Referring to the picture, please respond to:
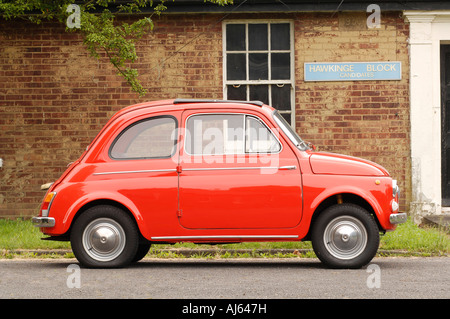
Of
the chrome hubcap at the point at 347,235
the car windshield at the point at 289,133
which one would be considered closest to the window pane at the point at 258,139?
the car windshield at the point at 289,133

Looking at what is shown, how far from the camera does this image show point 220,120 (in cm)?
812

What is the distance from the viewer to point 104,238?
7.92m

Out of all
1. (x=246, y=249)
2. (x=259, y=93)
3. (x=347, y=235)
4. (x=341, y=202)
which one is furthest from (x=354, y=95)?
(x=347, y=235)

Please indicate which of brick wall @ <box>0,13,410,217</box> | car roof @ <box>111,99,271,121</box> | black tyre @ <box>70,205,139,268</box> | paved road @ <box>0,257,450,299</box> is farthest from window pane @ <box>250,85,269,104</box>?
black tyre @ <box>70,205,139,268</box>

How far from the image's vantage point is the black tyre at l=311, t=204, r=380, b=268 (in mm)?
7816

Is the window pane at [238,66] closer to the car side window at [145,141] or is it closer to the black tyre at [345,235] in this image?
the car side window at [145,141]

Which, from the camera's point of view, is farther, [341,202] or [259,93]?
[259,93]

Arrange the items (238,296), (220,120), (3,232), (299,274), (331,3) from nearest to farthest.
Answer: (238,296) < (299,274) < (220,120) < (3,232) < (331,3)

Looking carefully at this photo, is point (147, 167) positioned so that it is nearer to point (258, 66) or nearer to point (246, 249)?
point (246, 249)

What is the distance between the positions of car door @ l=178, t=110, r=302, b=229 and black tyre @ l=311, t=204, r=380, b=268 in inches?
11.3

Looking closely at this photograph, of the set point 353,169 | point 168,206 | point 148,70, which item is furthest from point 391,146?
point 168,206

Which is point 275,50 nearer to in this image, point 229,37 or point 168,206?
point 229,37

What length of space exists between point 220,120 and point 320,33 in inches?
209

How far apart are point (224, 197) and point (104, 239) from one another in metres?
1.34
